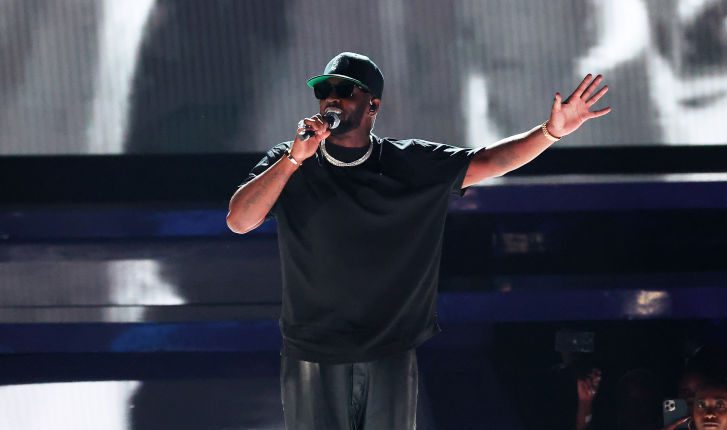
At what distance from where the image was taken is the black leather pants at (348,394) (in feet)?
5.26

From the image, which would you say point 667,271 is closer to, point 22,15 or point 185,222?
point 185,222

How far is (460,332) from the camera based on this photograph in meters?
4.05

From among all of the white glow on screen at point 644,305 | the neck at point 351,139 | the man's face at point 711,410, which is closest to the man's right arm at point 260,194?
the neck at point 351,139

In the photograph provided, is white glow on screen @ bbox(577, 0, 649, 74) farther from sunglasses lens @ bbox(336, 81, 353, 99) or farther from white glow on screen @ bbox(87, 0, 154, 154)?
sunglasses lens @ bbox(336, 81, 353, 99)

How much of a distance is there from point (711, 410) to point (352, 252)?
144cm

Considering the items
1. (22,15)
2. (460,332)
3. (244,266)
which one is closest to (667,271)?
(460,332)

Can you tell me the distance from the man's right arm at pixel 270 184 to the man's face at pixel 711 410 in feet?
5.10

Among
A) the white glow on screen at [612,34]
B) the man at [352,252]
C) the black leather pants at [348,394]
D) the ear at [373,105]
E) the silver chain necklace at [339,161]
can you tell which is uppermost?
the white glow on screen at [612,34]

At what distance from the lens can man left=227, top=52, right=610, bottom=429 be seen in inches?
62.1

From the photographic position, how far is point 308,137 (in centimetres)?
149

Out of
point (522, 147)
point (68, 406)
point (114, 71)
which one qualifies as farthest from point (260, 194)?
point (114, 71)

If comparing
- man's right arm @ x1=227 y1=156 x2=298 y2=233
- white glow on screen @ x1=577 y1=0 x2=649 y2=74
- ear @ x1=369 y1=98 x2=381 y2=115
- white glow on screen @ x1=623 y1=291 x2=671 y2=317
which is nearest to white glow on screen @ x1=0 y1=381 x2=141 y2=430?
man's right arm @ x1=227 y1=156 x2=298 y2=233

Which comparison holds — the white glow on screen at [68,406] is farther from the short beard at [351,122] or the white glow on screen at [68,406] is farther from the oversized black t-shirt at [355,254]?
the short beard at [351,122]

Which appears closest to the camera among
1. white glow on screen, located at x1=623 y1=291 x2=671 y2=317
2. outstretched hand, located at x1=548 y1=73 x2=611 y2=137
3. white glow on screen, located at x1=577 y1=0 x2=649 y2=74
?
outstretched hand, located at x1=548 y1=73 x2=611 y2=137
